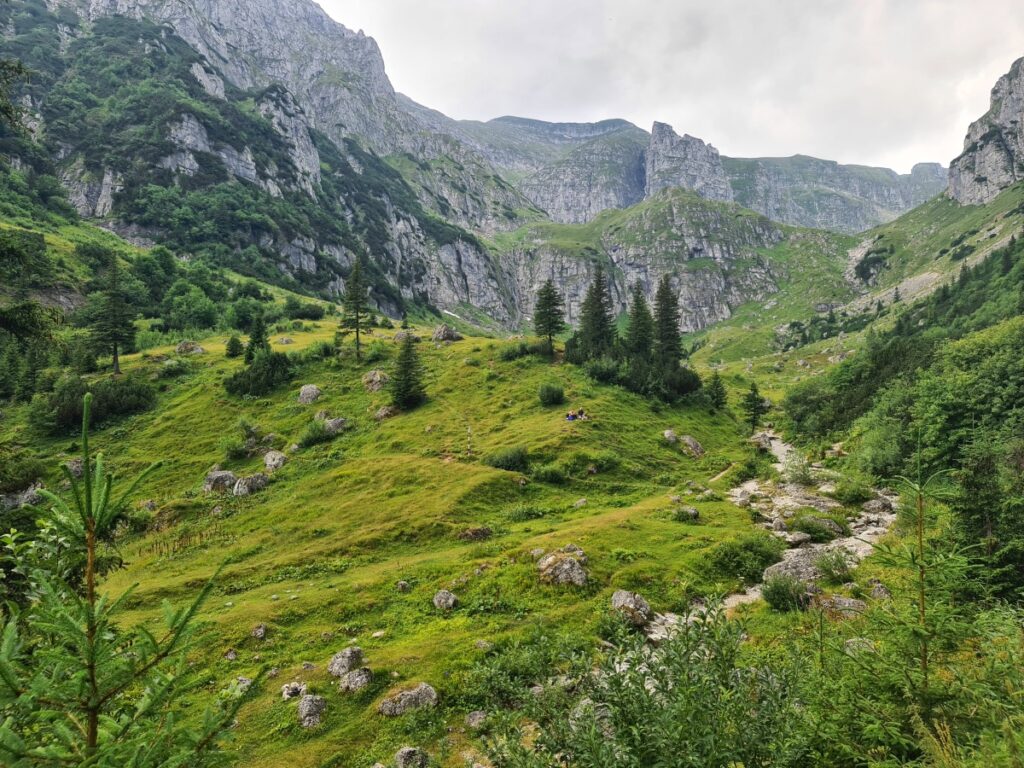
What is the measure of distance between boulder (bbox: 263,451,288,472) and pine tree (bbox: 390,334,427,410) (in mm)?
14909

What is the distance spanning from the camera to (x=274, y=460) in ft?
155

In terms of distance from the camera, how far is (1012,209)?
7559 inches

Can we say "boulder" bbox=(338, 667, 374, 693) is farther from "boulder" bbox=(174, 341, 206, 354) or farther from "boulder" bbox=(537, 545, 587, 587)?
"boulder" bbox=(174, 341, 206, 354)

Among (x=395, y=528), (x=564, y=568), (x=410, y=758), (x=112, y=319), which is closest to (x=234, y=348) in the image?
(x=112, y=319)

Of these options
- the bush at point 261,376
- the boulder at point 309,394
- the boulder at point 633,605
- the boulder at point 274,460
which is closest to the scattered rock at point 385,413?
the boulder at point 309,394

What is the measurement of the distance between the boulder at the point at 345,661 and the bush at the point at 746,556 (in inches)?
725

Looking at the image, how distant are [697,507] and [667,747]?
32.1 metres

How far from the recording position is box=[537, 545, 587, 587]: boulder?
23.8 m

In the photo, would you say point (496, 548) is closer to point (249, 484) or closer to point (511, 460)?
point (511, 460)

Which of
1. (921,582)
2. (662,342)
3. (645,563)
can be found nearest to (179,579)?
(645,563)

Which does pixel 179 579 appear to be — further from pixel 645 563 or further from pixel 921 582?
pixel 921 582

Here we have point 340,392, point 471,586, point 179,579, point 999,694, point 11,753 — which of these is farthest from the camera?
point 340,392

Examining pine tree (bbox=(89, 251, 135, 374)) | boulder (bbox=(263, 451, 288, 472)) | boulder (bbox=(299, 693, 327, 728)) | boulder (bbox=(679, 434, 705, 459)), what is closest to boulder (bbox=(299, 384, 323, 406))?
boulder (bbox=(263, 451, 288, 472))

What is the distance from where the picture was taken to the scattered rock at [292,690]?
17.0 metres
